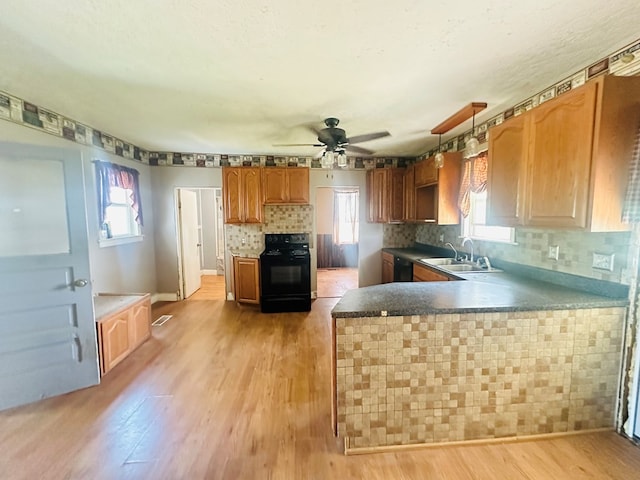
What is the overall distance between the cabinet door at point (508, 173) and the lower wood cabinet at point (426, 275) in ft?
2.59

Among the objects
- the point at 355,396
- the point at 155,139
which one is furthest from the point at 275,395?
the point at 155,139

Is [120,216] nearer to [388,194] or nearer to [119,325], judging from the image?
[119,325]

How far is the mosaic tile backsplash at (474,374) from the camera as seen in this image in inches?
65.5

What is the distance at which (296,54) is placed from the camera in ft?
5.56

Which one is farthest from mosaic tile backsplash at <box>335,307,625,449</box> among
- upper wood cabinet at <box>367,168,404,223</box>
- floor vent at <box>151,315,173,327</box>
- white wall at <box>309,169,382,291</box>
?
white wall at <box>309,169,382,291</box>

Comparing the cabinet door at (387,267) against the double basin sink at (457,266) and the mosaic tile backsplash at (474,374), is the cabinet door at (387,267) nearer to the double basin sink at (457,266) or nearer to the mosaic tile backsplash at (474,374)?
the double basin sink at (457,266)

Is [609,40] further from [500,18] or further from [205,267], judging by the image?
[205,267]

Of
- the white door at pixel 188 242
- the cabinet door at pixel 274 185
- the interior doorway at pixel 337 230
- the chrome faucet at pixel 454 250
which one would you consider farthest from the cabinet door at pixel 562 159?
the interior doorway at pixel 337 230

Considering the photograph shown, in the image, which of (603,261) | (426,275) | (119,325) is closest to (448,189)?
(426,275)

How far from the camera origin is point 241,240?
4.74 metres

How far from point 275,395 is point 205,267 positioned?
5.33 meters

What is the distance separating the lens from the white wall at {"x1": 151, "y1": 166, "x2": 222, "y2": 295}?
455 cm

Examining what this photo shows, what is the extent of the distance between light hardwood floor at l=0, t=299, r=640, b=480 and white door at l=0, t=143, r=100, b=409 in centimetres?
21

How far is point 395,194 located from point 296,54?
318 cm
